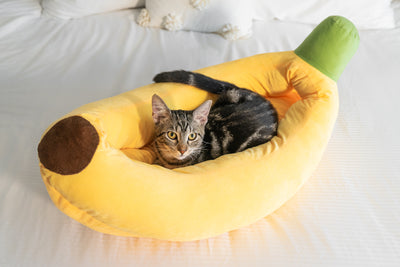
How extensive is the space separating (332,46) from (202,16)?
92 centimetres

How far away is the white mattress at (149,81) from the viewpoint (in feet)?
3.41

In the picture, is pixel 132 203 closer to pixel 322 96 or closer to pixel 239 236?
pixel 239 236

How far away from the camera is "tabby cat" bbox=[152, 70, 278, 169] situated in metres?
1.24

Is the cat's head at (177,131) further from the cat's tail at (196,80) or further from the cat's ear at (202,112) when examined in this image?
the cat's tail at (196,80)

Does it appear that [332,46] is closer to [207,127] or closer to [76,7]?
[207,127]

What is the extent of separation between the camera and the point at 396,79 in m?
1.87

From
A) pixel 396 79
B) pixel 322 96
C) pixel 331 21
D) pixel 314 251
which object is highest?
pixel 331 21

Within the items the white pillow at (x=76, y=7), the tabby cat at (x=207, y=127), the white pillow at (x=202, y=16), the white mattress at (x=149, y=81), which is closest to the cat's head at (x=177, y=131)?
the tabby cat at (x=207, y=127)

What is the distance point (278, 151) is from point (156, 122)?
Result: 19.7 inches

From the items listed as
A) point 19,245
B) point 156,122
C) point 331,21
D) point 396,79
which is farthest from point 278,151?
point 396,79

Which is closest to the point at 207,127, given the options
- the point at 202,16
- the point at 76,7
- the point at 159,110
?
the point at 159,110

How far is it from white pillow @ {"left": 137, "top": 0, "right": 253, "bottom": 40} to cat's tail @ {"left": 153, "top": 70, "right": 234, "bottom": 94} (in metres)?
0.73

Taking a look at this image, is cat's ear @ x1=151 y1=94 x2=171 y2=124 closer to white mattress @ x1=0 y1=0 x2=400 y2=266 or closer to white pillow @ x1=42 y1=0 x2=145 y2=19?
white mattress @ x1=0 y1=0 x2=400 y2=266

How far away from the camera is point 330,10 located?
7.16 ft
